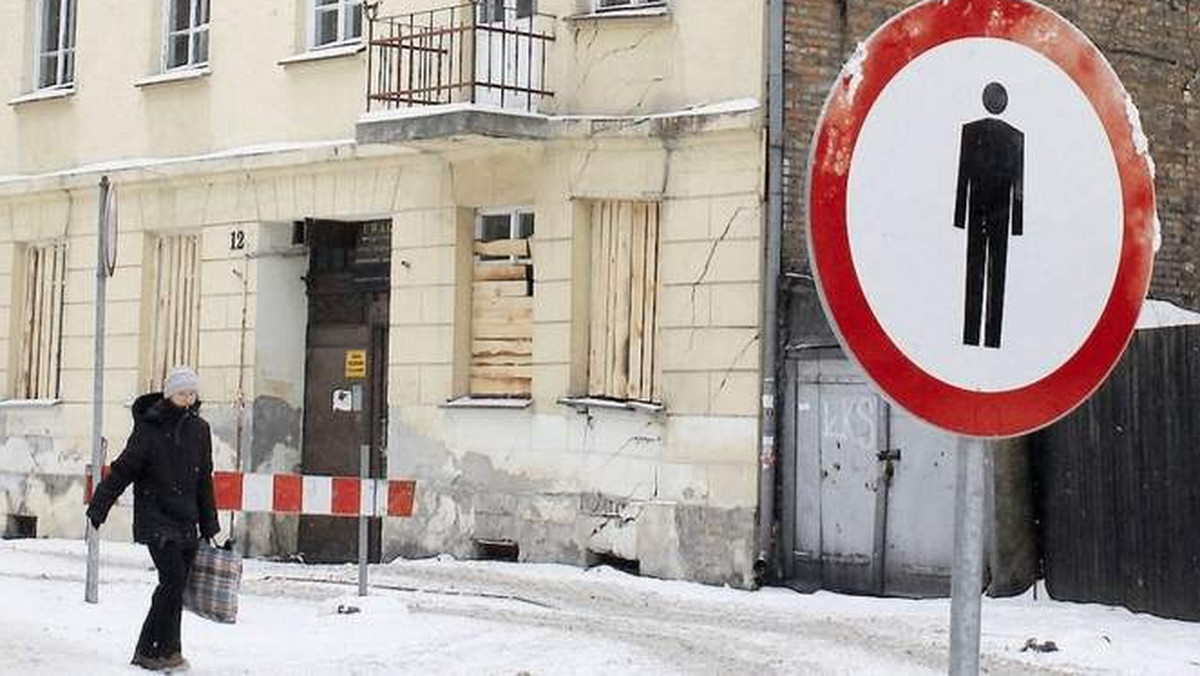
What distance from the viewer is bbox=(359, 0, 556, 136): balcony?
53.5 feet

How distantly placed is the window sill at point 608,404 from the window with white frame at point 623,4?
351cm

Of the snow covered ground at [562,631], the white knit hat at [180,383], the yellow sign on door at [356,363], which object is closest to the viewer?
the white knit hat at [180,383]

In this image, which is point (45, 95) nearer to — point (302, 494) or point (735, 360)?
point (302, 494)

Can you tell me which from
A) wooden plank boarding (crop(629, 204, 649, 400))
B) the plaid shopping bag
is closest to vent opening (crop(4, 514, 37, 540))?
wooden plank boarding (crop(629, 204, 649, 400))

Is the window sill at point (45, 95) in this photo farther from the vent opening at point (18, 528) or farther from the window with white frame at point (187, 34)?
the vent opening at point (18, 528)

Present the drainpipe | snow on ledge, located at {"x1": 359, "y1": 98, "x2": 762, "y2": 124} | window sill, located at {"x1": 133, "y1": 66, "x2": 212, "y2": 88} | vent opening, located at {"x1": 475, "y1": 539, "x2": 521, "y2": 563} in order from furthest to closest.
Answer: window sill, located at {"x1": 133, "y1": 66, "x2": 212, "y2": 88}
vent opening, located at {"x1": 475, "y1": 539, "x2": 521, "y2": 563}
snow on ledge, located at {"x1": 359, "y1": 98, "x2": 762, "y2": 124}
the drainpipe

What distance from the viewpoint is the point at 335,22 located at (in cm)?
1894

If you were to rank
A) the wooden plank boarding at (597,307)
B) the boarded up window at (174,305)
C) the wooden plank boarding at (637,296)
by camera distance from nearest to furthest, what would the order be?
the wooden plank boarding at (637,296) < the wooden plank boarding at (597,307) < the boarded up window at (174,305)

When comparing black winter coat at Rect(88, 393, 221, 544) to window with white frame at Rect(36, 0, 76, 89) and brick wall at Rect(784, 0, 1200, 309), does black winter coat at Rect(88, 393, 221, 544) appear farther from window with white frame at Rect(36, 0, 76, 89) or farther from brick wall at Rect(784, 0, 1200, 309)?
window with white frame at Rect(36, 0, 76, 89)

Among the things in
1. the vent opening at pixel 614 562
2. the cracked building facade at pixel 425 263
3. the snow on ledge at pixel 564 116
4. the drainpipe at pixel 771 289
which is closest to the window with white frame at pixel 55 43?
the cracked building facade at pixel 425 263

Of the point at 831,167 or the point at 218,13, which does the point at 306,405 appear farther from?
the point at 831,167

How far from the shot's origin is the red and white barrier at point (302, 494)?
13.3m

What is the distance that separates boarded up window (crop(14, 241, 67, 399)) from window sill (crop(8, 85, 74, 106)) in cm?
Result: 176

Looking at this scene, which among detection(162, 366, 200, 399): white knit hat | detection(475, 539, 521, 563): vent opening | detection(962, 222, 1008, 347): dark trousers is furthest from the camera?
detection(475, 539, 521, 563): vent opening
